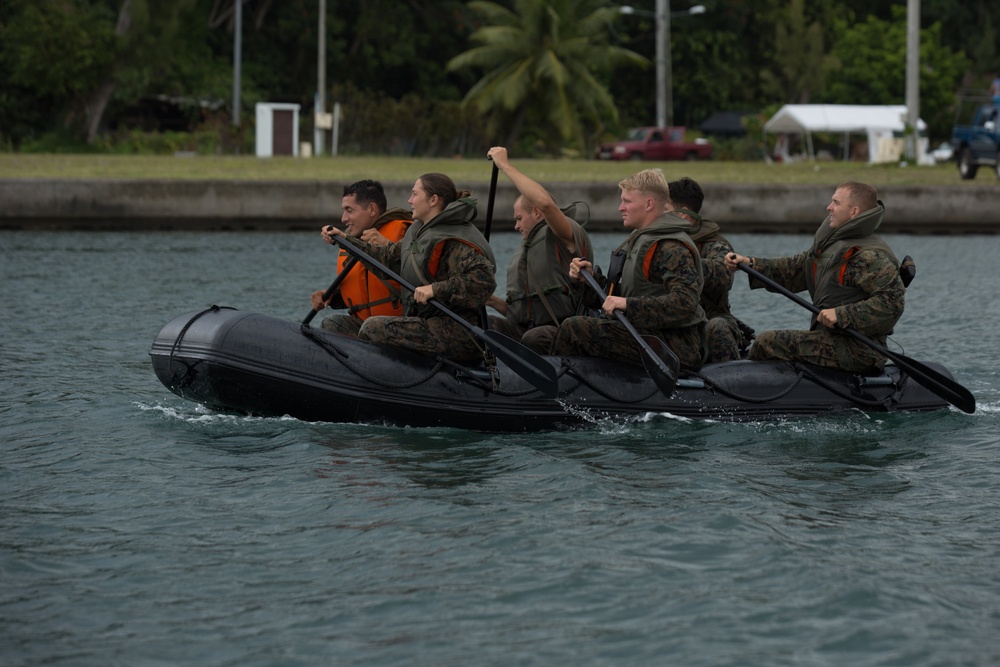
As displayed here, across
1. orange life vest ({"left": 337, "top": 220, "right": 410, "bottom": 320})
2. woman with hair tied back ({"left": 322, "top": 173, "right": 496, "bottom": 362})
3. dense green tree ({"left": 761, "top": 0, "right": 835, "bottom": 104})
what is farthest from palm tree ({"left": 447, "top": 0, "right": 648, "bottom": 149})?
woman with hair tied back ({"left": 322, "top": 173, "right": 496, "bottom": 362})

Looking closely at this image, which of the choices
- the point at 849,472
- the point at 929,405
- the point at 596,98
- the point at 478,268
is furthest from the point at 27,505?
the point at 596,98

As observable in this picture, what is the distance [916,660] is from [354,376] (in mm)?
4081

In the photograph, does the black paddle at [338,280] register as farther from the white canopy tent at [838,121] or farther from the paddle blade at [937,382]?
the white canopy tent at [838,121]

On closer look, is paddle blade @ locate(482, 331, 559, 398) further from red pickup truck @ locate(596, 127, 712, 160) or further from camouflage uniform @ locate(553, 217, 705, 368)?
red pickup truck @ locate(596, 127, 712, 160)

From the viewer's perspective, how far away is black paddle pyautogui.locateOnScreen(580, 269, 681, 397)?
8625 millimetres

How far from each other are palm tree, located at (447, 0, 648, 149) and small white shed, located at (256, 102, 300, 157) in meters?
7.13

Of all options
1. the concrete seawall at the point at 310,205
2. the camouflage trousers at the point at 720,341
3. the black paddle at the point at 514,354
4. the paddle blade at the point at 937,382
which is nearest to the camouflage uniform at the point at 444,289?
the black paddle at the point at 514,354

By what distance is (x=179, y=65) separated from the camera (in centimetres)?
4900

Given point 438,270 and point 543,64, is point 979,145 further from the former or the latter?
point 438,270

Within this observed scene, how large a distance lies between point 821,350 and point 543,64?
37287 millimetres

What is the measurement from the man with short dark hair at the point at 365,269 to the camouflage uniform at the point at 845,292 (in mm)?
2255

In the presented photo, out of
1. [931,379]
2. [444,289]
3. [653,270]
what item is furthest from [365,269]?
[931,379]

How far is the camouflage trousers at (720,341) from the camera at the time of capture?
9.47 m

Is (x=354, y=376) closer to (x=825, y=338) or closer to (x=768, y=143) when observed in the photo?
(x=825, y=338)
